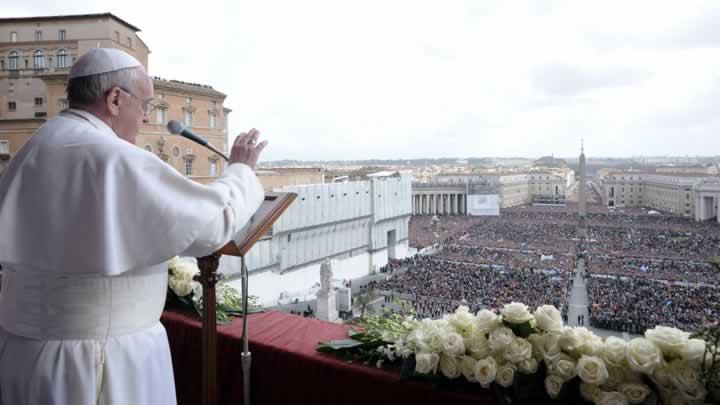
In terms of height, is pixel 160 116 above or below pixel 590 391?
above

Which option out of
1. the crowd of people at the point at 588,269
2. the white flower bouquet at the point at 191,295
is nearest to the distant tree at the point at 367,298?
the crowd of people at the point at 588,269

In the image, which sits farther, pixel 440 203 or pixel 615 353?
pixel 440 203

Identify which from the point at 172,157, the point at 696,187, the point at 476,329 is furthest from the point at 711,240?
the point at 476,329

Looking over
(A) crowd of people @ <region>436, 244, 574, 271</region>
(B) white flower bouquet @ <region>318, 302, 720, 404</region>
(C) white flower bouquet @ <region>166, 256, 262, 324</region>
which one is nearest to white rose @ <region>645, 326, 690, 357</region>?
(B) white flower bouquet @ <region>318, 302, 720, 404</region>

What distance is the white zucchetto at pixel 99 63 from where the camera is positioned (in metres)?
0.92

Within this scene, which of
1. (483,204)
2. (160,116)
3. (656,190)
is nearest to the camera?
(160,116)

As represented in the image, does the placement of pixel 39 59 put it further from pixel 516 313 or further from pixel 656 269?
pixel 656 269

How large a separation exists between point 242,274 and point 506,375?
26.9 inches

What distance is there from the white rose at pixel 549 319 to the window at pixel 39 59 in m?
8.95

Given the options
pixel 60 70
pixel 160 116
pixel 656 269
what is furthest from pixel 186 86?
pixel 656 269

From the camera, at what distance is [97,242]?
813mm

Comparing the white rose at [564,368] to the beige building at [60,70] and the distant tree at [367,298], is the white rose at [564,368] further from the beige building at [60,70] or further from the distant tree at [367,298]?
the distant tree at [367,298]

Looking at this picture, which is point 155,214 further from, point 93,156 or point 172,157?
point 172,157

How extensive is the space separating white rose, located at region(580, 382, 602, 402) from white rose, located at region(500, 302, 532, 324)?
6.4 inches
